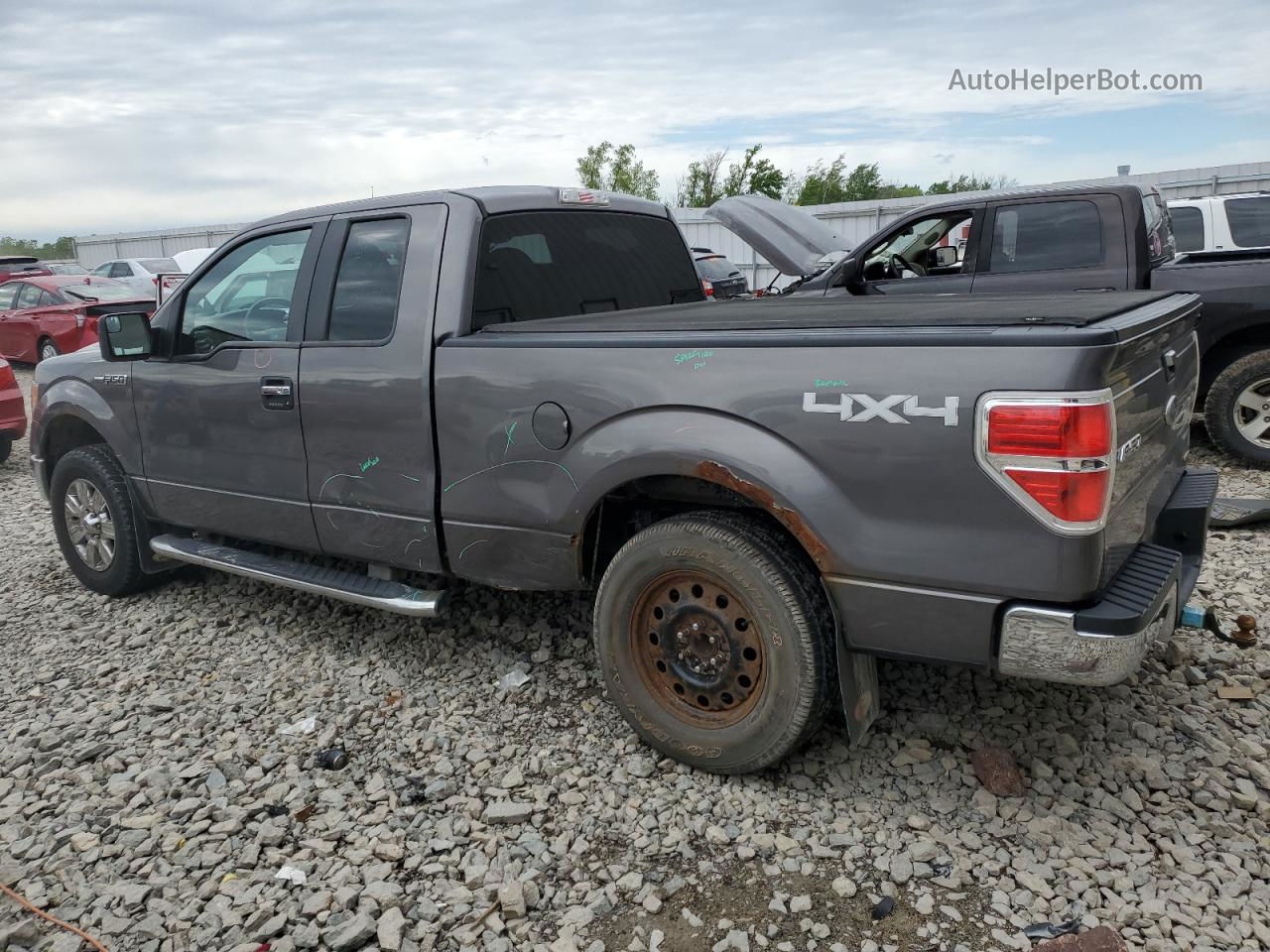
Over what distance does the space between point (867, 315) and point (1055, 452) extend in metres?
0.85

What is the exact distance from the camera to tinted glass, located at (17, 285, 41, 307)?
1432 cm

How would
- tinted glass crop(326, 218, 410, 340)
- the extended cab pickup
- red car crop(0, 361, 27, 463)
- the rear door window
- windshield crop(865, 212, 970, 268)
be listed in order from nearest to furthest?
tinted glass crop(326, 218, 410, 340) → the extended cab pickup → windshield crop(865, 212, 970, 268) → red car crop(0, 361, 27, 463) → the rear door window

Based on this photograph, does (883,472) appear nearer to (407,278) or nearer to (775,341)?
(775,341)

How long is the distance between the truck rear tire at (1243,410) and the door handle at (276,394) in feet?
19.5

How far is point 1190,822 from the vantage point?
9.11 ft

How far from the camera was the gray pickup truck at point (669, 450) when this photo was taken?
2.39 metres

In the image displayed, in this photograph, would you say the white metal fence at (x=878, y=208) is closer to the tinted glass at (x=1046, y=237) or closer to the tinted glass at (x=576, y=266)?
the tinted glass at (x=1046, y=237)

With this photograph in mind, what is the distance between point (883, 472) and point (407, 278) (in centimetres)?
199

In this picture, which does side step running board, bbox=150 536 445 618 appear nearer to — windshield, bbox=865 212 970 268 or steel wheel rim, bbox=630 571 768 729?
steel wheel rim, bbox=630 571 768 729

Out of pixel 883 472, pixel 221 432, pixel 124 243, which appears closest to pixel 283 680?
pixel 221 432

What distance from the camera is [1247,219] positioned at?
8.51 m

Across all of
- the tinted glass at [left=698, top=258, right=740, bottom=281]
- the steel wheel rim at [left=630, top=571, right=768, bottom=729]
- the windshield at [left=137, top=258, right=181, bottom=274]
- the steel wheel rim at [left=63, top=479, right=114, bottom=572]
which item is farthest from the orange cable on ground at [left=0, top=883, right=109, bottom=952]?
the windshield at [left=137, top=258, right=181, bottom=274]

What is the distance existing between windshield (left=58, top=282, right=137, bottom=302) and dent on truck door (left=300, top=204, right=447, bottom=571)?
1232cm

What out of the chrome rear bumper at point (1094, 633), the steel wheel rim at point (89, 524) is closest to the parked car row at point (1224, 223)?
the chrome rear bumper at point (1094, 633)
